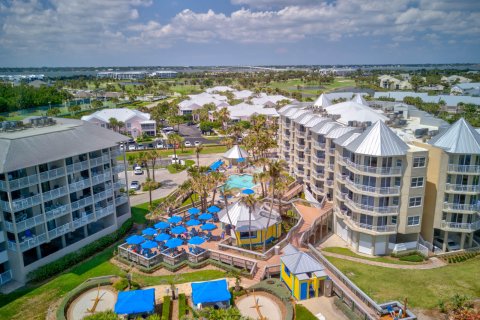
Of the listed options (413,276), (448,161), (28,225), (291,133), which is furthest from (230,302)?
(291,133)

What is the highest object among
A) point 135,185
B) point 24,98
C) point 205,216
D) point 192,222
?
point 24,98

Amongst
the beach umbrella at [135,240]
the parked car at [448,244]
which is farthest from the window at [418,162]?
the beach umbrella at [135,240]

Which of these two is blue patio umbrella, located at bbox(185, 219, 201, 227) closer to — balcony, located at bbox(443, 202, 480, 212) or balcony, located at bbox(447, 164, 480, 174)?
balcony, located at bbox(443, 202, 480, 212)

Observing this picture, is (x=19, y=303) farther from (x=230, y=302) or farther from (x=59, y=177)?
(x=230, y=302)

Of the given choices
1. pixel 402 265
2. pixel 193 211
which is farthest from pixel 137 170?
pixel 402 265

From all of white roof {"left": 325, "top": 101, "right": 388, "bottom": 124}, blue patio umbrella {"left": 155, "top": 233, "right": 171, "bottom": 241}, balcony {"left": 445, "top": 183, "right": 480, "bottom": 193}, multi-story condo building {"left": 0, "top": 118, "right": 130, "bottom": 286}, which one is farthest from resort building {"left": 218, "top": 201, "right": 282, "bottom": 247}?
white roof {"left": 325, "top": 101, "right": 388, "bottom": 124}

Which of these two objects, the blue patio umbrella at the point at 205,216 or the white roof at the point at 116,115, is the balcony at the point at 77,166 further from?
the white roof at the point at 116,115

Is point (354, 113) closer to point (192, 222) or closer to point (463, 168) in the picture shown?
point (463, 168)
